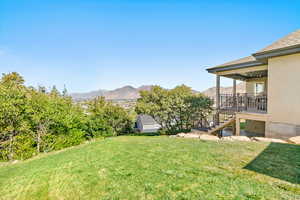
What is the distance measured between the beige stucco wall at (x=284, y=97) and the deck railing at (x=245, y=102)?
1041 millimetres

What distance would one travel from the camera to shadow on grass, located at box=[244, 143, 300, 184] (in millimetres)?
2922

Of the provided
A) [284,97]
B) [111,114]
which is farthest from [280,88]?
[111,114]

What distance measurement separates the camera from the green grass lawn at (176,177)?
2.49 m

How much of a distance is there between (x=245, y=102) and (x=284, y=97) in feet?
A: 6.71

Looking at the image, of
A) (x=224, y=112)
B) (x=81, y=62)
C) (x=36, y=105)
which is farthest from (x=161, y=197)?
(x=81, y=62)

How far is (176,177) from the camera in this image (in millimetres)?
3023

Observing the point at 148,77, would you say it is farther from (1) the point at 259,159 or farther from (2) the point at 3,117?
(1) the point at 259,159

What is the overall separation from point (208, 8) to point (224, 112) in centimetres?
777

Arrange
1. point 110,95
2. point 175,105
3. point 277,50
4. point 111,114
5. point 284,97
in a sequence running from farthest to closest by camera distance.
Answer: point 110,95, point 111,114, point 175,105, point 284,97, point 277,50

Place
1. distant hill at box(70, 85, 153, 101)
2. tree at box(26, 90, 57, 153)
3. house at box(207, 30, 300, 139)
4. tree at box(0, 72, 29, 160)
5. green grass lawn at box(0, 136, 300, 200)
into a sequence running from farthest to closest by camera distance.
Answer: distant hill at box(70, 85, 153, 101)
tree at box(26, 90, 57, 153)
tree at box(0, 72, 29, 160)
house at box(207, 30, 300, 139)
green grass lawn at box(0, 136, 300, 200)

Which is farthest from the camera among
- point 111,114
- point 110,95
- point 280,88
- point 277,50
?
point 110,95

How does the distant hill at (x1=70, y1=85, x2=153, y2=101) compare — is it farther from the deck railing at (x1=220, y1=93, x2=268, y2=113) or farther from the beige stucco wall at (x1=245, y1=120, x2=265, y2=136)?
the beige stucco wall at (x1=245, y1=120, x2=265, y2=136)

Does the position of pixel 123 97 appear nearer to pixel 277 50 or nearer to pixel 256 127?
pixel 256 127

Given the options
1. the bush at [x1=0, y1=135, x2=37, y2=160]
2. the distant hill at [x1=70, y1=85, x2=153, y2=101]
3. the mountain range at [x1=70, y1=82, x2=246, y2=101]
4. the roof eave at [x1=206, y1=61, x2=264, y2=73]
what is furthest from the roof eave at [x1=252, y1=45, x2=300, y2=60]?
the bush at [x1=0, y1=135, x2=37, y2=160]
